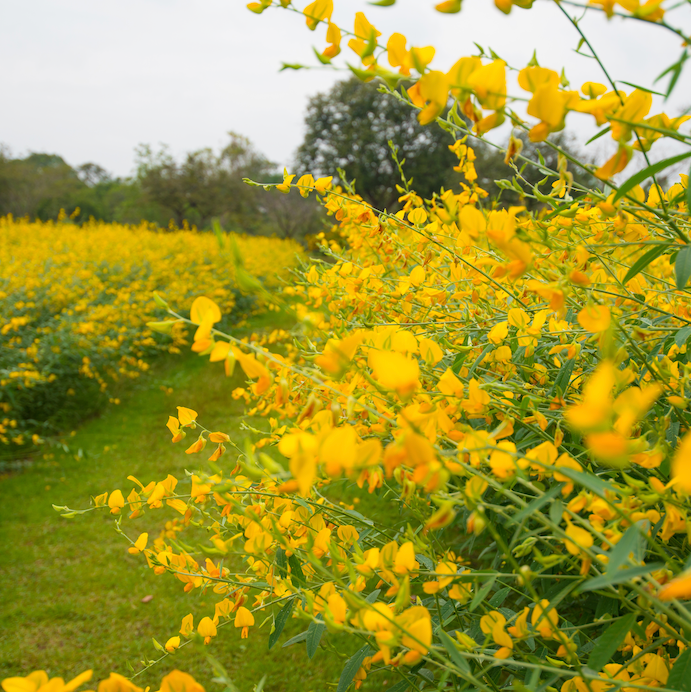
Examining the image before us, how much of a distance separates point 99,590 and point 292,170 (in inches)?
609

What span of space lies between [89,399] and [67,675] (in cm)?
361

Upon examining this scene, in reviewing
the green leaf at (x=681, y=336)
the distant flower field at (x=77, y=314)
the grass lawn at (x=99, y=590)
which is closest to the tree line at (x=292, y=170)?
the distant flower field at (x=77, y=314)

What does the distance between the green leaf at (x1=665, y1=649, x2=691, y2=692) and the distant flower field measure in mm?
2255

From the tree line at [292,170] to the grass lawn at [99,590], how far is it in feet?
27.4

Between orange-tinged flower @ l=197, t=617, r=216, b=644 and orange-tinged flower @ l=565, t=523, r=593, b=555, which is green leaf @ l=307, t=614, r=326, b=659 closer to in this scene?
orange-tinged flower @ l=197, t=617, r=216, b=644

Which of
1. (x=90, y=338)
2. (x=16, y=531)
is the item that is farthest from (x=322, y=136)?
(x=16, y=531)

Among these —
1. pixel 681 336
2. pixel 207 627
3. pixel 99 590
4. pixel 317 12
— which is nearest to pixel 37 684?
pixel 207 627

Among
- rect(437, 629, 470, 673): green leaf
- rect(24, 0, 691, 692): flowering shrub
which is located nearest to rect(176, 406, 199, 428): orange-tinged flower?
rect(24, 0, 691, 692): flowering shrub

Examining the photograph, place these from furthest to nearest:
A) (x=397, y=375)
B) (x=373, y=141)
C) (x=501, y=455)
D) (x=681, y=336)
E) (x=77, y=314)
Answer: (x=373, y=141)
(x=77, y=314)
(x=681, y=336)
(x=501, y=455)
(x=397, y=375)

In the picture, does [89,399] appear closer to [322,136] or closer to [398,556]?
[398,556]

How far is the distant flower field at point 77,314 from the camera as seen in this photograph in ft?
15.1

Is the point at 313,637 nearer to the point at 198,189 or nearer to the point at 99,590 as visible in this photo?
the point at 99,590

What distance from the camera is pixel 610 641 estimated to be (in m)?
0.62

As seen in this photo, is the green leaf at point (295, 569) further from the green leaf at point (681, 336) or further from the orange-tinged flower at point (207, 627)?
the green leaf at point (681, 336)
